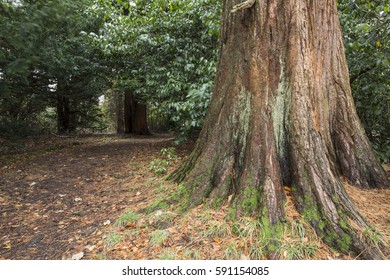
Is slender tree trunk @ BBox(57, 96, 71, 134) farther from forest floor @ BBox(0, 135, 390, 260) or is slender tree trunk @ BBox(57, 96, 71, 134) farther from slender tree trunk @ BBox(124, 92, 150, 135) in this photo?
forest floor @ BBox(0, 135, 390, 260)

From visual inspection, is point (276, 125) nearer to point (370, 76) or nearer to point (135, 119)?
point (370, 76)

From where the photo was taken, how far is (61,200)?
14.5ft

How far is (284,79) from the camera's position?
→ 10.7 ft

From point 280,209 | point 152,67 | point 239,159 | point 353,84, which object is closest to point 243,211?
point 280,209

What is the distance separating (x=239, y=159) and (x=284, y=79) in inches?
43.1

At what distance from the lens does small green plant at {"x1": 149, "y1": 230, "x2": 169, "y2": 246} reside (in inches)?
112

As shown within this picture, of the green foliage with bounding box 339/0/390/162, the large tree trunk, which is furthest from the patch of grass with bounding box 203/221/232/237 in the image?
the green foliage with bounding box 339/0/390/162

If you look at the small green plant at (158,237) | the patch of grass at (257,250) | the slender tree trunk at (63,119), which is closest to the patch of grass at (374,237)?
the patch of grass at (257,250)

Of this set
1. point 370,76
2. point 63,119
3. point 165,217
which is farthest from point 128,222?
point 63,119

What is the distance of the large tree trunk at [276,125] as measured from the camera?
289cm

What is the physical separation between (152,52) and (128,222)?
5.19 m

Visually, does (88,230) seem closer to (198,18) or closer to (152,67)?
(152,67)

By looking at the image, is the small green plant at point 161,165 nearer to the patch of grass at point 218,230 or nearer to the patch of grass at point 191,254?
the patch of grass at point 218,230

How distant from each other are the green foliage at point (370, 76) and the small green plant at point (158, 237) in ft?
14.6
